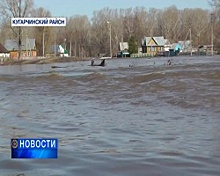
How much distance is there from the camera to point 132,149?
6.80m

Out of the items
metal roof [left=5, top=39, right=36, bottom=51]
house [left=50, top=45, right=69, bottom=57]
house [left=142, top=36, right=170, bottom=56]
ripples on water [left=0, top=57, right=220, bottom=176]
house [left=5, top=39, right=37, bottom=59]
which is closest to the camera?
ripples on water [left=0, top=57, right=220, bottom=176]

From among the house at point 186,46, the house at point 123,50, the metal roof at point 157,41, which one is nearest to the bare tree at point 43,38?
the house at point 123,50

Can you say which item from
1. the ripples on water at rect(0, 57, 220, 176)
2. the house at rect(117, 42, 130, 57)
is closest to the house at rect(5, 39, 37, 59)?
the house at rect(117, 42, 130, 57)

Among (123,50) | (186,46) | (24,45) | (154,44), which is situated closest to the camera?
(24,45)

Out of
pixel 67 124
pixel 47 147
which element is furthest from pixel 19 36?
pixel 47 147

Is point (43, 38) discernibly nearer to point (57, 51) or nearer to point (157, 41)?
point (57, 51)

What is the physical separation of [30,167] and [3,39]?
9845 centimetres

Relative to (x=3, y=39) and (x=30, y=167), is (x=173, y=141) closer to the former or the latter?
(x=30, y=167)

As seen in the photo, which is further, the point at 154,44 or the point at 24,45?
the point at 154,44

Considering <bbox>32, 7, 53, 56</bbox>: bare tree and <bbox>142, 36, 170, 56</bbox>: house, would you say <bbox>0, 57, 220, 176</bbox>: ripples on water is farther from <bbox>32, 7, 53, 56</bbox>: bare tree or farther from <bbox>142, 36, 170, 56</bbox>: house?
<bbox>142, 36, 170, 56</bbox>: house

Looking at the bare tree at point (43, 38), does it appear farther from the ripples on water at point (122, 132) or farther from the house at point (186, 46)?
the ripples on water at point (122, 132)

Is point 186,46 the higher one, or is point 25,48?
point 186,46

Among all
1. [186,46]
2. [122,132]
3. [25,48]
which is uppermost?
[186,46]

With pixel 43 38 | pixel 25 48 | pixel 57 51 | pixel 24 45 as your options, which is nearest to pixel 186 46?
pixel 57 51
